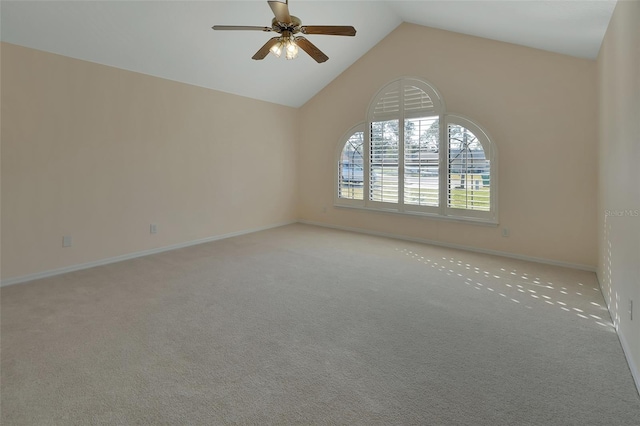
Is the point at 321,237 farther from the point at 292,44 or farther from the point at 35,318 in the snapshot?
the point at 35,318

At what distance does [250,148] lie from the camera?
6.09 metres

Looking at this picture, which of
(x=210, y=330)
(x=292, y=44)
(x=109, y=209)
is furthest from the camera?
(x=109, y=209)

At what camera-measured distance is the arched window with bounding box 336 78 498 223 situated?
4.70 metres

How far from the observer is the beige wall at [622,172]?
6.39ft

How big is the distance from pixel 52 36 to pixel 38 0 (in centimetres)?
49

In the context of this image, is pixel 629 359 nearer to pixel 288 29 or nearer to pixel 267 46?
pixel 288 29

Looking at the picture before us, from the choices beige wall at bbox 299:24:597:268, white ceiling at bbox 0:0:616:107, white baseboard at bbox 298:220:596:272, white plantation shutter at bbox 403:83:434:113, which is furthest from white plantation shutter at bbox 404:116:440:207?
white ceiling at bbox 0:0:616:107

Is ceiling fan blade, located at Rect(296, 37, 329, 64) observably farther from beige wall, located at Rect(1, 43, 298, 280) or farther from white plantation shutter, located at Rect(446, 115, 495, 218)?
beige wall, located at Rect(1, 43, 298, 280)

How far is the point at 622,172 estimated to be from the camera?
237cm

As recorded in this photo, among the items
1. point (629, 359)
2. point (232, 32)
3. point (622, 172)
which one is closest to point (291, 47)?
point (232, 32)

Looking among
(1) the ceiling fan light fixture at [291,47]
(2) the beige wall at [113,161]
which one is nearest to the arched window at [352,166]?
(2) the beige wall at [113,161]

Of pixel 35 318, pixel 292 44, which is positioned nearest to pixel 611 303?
pixel 292 44

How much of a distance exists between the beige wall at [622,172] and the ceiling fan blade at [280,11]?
221 centimetres

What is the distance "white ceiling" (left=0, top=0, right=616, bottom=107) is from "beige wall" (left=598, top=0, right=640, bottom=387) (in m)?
0.42
